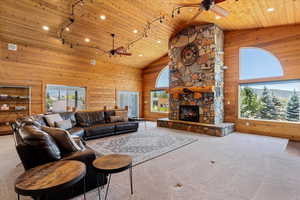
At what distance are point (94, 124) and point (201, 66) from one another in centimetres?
477

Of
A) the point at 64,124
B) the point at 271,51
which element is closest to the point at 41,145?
the point at 64,124

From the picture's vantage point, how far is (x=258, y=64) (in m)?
5.66

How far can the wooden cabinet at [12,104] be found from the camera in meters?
5.48

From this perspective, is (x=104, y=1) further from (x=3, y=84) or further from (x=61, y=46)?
(x=3, y=84)

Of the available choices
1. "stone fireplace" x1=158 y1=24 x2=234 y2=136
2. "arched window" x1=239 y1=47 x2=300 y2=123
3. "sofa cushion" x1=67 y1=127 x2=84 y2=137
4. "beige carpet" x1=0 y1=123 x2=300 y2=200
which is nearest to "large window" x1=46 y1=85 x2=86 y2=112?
"sofa cushion" x1=67 y1=127 x2=84 y2=137

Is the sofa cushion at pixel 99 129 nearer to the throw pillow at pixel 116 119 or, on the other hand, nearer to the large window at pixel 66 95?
the throw pillow at pixel 116 119

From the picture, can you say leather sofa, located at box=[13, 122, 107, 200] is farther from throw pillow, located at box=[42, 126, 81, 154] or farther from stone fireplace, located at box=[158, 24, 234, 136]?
stone fireplace, located at box=[158, 24, 234, 136]

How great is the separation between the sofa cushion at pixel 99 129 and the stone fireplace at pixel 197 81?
275 cm

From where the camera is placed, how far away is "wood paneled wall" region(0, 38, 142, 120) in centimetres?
554

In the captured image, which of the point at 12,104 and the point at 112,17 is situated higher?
the point at 112,17

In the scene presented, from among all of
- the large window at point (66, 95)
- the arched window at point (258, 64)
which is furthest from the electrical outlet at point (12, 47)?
the arched window at point (258, 64)

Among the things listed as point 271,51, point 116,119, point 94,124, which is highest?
point 271,51

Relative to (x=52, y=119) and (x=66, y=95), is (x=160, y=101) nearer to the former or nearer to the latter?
(x=66, y=95)

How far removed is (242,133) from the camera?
18.9ft
